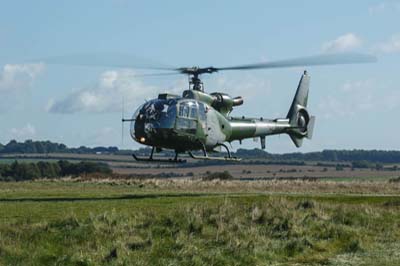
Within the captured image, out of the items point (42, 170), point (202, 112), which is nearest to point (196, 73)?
point (202, 112)

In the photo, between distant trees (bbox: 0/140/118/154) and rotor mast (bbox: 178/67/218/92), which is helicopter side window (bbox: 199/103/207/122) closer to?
rotor mast (bbox: 178/67/218/92)

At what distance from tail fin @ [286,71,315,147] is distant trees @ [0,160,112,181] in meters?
40.7

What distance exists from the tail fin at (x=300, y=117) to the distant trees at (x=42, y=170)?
4074cm

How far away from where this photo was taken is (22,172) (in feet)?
318

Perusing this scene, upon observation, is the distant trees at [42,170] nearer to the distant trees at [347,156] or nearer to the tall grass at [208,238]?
the tall grass at [208,238]

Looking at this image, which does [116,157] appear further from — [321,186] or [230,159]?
[230,159]

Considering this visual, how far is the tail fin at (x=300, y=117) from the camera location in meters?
53.8

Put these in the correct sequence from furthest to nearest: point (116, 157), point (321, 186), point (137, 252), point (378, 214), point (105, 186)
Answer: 1. point (116, 157)
2. point (321, 186)
3. point (105, 186)
4. point (378, 214)
5. point (137, 252)

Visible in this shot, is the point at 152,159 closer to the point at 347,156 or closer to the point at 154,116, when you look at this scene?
the point at 154,116

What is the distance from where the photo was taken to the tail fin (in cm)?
5375

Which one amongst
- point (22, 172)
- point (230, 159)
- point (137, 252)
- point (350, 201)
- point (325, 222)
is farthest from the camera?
point (22, 172)

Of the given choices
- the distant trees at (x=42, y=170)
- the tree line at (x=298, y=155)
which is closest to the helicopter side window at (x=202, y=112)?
the distant trees at (x=42, y=170)

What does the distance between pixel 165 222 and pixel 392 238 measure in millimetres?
6152

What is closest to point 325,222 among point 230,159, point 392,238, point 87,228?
point 392,238
